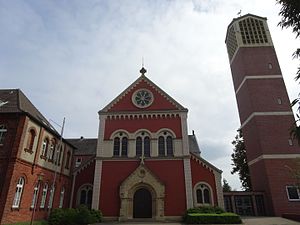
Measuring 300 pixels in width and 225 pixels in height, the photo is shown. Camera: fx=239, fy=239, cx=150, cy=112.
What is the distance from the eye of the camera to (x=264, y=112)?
30.1 meters

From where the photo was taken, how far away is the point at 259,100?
31.0 meters

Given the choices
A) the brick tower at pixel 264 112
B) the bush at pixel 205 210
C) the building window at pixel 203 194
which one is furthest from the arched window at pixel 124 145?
the brick tower at pixel 264 112

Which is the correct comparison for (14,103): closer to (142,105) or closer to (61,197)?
(61,197)

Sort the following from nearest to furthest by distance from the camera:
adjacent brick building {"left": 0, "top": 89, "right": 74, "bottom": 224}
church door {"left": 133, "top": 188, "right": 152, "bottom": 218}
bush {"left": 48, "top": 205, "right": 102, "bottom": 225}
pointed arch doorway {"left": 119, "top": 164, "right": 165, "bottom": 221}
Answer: adjacent brick building {"left": 0, "top": 89, "right": 74, "bottom": 224}
bush {"left": 48, "top": 205, "right": 102, "bottom": 225}
pointed arch doorway {"left": 119, "top": 164, "right": 165, "bottom": 221}
church door {"left": 133, "top": 188, "right": 152, "bottom": 218}

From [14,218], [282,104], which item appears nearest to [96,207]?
[14,218]

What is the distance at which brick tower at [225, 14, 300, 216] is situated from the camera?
87.2 ft

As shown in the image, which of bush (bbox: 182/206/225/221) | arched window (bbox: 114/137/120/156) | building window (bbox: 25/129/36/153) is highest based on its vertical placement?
arched window (bbox: 114/137/120/156)

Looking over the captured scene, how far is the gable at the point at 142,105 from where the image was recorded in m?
28.1

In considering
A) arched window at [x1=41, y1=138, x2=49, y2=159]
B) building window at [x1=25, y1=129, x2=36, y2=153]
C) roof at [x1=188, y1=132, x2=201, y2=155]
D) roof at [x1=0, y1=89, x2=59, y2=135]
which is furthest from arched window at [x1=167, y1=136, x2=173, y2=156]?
roof at [x1=188, y1=132, x2=201, y2=155]

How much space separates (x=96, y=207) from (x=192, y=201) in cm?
950

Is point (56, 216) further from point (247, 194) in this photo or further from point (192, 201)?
point (247, 194)

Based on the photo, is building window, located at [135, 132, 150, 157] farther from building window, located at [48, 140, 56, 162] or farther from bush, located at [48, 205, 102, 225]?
building window, located at [48, 140, 56, 162]

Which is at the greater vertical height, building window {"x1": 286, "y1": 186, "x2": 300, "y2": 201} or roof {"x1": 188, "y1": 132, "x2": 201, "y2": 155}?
roof {"x1": 188, "y1": 132, "x2": 201, "y2": 155}

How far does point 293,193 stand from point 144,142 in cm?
1733
